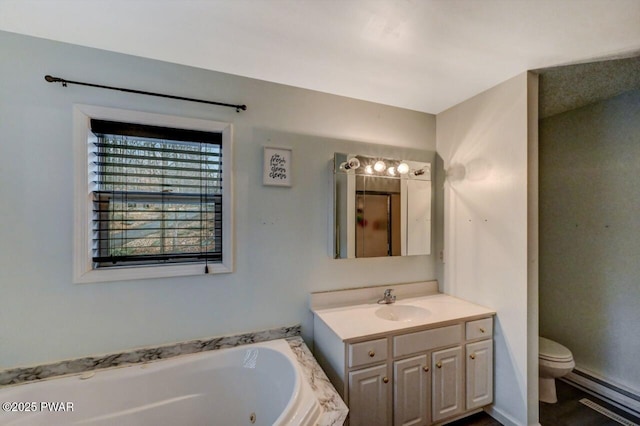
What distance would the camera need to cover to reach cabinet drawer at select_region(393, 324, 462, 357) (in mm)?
1565

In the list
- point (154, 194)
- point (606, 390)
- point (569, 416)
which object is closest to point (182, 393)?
point (154, 194)

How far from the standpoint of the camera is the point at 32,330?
1.36 metres

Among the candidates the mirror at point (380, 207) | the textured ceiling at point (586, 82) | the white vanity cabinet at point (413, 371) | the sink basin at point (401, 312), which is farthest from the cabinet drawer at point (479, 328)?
the textured ceiling at point (586, 82)

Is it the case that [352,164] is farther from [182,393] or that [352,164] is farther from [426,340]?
[182,393]

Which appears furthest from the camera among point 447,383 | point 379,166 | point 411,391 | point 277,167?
point 379,166

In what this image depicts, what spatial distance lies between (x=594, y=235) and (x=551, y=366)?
3.84 feet

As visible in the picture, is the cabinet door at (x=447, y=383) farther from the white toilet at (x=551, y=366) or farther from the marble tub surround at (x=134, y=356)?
the marble tub surround at (x=134, y=356)

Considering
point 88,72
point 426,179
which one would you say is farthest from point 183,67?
point 426,179

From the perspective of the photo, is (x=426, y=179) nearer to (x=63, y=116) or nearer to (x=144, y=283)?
(x=144, y=283)

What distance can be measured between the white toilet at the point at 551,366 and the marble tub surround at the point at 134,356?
1868mm

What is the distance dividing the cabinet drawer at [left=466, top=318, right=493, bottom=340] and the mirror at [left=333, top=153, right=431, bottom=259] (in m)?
0.64

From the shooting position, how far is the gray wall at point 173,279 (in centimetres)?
134

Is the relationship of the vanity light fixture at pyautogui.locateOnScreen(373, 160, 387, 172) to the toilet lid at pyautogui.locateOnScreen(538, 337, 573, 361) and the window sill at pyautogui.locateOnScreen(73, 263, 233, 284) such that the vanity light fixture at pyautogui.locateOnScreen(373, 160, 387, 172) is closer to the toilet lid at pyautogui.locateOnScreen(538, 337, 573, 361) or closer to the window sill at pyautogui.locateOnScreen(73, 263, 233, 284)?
the window sill at pyautogui.locateOnScreen(73, 263, 233, 284)

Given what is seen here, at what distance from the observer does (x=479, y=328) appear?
1772 mm
